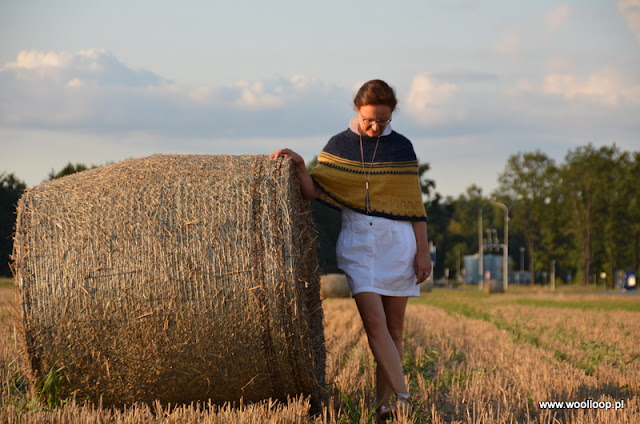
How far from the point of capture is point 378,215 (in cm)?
512

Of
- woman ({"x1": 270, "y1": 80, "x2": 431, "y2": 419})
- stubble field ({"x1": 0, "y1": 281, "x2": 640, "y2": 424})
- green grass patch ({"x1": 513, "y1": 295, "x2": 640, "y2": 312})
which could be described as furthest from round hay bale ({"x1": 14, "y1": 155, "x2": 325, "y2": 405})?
green grass patch ({"x1": 513, "y1": 295, "x2": 640, "y2": 312})

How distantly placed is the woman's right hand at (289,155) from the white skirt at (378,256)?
53 centimetres

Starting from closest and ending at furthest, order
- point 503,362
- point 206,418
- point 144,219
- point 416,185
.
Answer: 1. point 206,418
2. point 144,219
3. point 416,185
4. point 503,362

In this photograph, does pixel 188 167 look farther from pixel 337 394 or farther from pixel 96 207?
pixel 337 394

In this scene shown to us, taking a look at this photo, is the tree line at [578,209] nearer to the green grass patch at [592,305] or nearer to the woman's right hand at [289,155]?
the green grass patch at [592,305]

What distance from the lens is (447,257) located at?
306ft

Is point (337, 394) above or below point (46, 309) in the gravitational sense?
below

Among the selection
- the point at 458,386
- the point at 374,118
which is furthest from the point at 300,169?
the point at 458,386

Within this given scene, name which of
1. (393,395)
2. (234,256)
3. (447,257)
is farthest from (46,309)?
(447,257)

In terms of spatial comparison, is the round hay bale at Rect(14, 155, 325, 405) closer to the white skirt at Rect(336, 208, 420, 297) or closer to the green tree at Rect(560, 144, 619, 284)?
the white skirt at Rect(336, 208, 420, 297)

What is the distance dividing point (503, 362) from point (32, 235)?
196 inches

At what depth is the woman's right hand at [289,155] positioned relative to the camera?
16.9ft

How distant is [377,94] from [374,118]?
165 mm

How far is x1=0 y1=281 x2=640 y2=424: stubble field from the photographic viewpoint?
4781 mm
